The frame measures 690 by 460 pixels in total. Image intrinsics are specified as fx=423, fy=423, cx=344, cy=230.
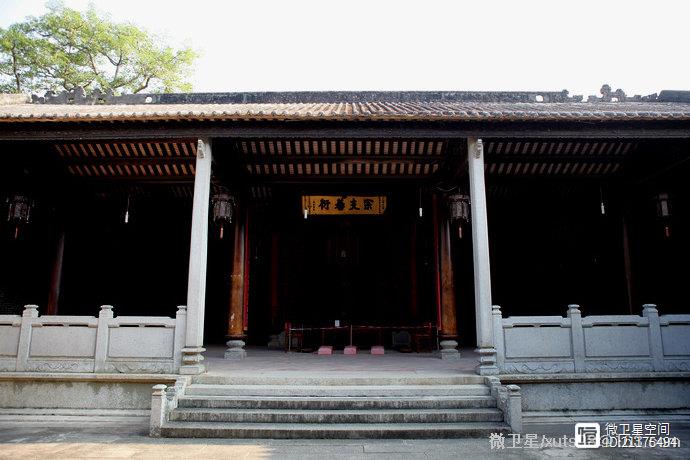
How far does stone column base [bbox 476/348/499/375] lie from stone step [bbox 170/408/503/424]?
0.74 m

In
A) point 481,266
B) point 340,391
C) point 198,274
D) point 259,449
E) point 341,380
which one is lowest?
point 259,449

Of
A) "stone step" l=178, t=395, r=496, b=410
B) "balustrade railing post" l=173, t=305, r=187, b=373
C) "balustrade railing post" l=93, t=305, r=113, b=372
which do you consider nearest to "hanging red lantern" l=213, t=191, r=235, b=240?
"balustrade railing post" l=173, t=305, r=187, b=373

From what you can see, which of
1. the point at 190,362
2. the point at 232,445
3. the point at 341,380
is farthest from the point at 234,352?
the point at 232,445

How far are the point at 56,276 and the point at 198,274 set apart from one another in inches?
208

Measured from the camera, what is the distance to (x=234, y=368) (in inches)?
288

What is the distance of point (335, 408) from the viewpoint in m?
5.98

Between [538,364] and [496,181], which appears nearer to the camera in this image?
[538,364]

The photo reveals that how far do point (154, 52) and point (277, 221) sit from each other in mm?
15568

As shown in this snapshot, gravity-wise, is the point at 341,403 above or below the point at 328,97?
below

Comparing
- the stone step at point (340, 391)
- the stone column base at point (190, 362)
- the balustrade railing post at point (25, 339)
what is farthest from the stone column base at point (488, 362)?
the balustrade railing post at point (25, 339)

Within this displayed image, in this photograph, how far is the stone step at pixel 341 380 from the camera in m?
6.41

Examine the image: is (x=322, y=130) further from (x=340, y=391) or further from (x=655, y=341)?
(x=655, y=341)

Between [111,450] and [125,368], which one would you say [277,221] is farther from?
[111,450]

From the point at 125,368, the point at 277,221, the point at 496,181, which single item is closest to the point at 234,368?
the point at 125,368
